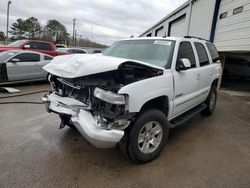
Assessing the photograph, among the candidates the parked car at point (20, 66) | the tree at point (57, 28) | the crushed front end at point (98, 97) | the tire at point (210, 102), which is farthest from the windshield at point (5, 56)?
the tree at point (57, 28)

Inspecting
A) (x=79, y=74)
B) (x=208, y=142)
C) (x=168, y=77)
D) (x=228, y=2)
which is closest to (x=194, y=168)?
(x=208, y=142)

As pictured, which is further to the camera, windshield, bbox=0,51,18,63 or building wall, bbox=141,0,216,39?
building wall, bbox=141,0,216,39

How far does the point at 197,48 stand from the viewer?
4.49 metres

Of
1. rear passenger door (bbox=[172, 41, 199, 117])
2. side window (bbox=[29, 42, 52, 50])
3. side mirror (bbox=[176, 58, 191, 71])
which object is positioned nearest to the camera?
side mirror (bbox=[176, 58, 191, 71])

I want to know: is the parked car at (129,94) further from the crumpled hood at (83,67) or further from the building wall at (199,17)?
the building wall at (199,17)

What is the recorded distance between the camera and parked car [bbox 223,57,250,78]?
14.1 meters

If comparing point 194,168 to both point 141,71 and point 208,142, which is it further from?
point 141,71

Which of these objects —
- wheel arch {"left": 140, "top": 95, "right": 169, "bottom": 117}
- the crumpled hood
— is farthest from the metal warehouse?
the crumpled hood

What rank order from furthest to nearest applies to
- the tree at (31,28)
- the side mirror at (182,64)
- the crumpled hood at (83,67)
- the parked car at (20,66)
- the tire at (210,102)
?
the tree at (31,28)
the parked car at (20,66)
the tire at (210,102)
the side mirror at (182,64)
the crumpled hood at (83,67)

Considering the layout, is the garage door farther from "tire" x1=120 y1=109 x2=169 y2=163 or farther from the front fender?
"tire" x1=120 y1=109 x2=169 y2=163

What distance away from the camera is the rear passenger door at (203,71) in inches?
174

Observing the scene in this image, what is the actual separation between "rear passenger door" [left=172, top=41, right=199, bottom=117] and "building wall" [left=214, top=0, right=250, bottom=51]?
4.79 m

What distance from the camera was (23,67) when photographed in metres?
8.20

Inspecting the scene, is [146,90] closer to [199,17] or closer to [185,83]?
[185,83]
